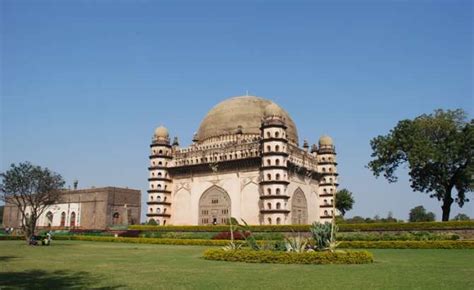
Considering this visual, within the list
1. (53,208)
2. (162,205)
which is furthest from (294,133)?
(53,208)

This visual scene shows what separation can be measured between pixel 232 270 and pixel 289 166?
2763cm

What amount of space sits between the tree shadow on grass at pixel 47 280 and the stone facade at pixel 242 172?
2678 cm

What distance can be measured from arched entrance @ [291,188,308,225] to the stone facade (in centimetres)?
9

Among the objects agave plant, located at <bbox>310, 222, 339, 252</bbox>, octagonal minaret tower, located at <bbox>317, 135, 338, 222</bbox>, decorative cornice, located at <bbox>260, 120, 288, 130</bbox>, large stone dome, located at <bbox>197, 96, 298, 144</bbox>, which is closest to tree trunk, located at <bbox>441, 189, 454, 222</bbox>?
octagonal minaret tower, located at <bbox>317, 135, 338, 222</bbox>

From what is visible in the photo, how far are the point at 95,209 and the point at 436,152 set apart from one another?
41.9 meters

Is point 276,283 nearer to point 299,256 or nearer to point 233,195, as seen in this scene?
point 299,256

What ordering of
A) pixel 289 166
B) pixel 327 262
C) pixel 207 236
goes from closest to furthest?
1. pixel 327 262
2. pixel 207 236
3. pixel 289 166

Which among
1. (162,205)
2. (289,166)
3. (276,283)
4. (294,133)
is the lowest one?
(276,283)

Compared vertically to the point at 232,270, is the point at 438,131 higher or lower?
higher

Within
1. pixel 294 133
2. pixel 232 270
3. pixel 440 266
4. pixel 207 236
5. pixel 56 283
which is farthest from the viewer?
pixel 294 133

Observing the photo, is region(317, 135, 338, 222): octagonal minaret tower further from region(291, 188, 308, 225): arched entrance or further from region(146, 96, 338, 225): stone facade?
region(291, 188, 308, 225): arched entrance

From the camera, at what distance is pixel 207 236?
33250mm

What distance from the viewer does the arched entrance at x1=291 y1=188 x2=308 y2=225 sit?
1598 inches

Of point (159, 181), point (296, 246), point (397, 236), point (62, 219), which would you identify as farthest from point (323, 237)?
point (62, 219)
